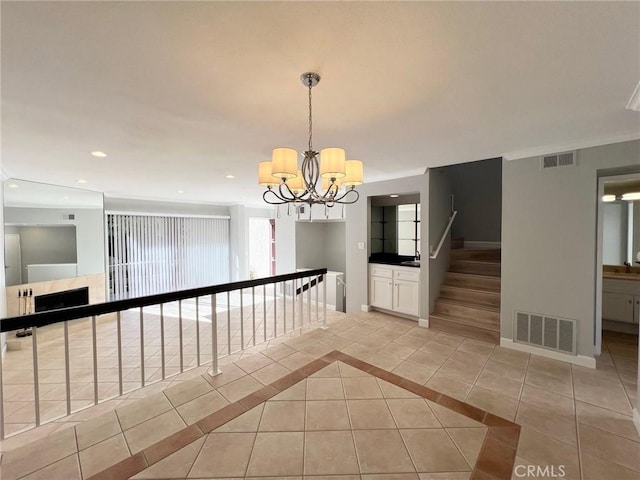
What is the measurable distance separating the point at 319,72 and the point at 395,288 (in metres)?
3.86

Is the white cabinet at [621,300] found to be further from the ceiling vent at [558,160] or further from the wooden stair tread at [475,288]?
the ceiling vent at [558,160]

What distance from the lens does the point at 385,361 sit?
3.04m

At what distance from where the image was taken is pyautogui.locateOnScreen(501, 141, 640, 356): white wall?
2910 mm

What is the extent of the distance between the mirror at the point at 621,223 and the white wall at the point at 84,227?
8826 millimetres

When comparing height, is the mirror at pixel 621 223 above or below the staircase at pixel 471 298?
above

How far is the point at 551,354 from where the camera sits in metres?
3.16

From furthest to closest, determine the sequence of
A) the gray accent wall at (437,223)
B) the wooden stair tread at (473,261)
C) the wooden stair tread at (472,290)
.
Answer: the wooden stair tread at (473,261) → the gray accent wall at (437,223) → the wooden stair tread at (472,290)

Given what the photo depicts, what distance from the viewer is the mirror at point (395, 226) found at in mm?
5281

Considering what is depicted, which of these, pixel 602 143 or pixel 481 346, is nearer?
pixel 602 143

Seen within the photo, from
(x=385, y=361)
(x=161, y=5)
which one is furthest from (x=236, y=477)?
(x=161, y=5)

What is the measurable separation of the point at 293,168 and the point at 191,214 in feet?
22.2

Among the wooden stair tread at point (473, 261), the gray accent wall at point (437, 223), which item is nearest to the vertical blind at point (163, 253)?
the gray accent wall at point (437, 223)

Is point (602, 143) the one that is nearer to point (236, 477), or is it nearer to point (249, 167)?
point (249, 167)

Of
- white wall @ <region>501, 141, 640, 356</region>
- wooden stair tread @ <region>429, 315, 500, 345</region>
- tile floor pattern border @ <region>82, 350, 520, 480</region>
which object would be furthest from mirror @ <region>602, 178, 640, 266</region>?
tile floor pattern border @ <region>82, 350, 520, 480</region>
